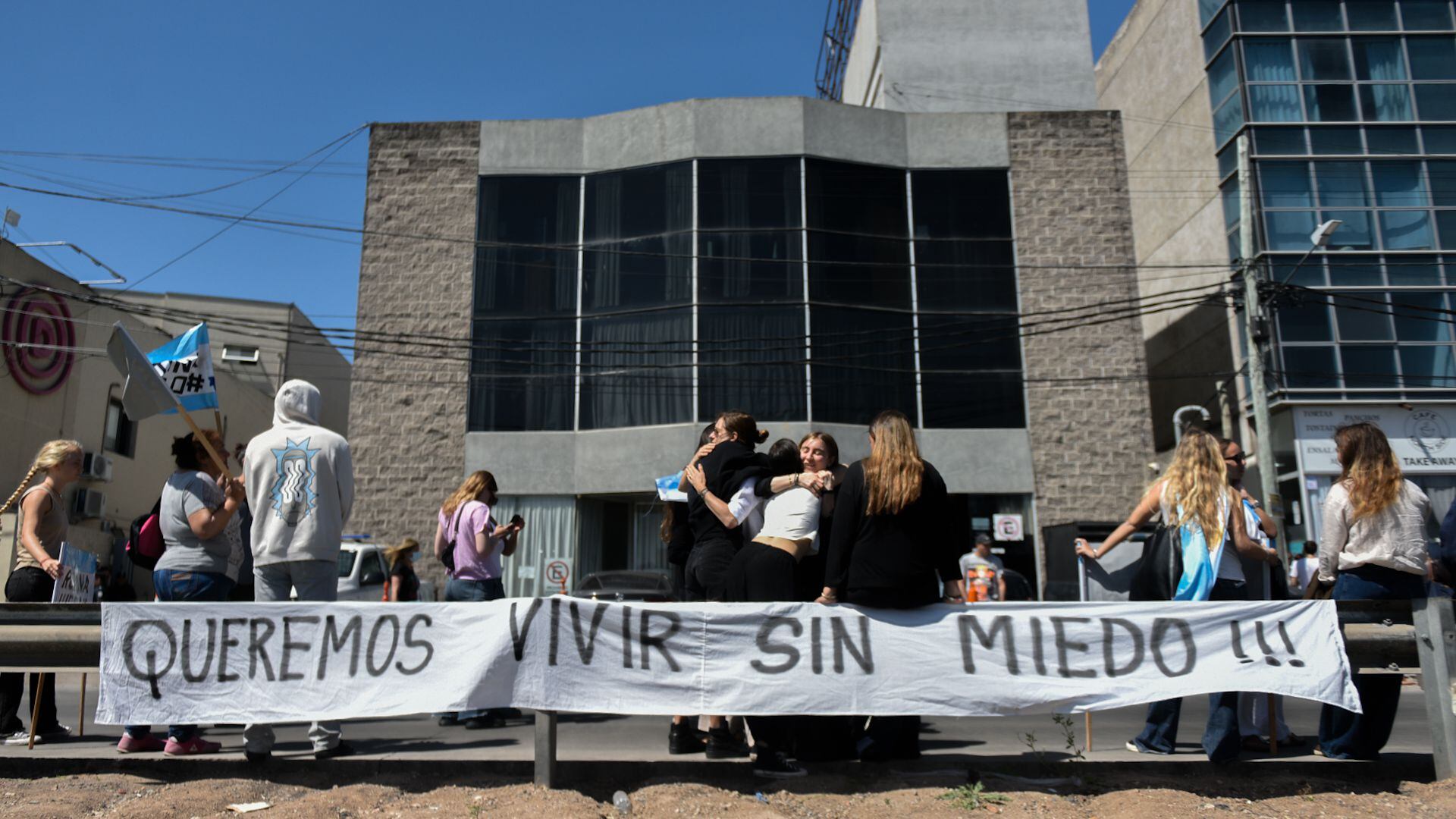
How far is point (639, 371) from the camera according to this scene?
2236 centimetres

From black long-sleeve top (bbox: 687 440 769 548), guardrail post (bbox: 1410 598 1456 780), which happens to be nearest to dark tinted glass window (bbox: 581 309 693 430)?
black long-sleeve top (bbox: 687 440 769 548)

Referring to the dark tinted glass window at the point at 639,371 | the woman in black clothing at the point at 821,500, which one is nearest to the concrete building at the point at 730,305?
the dark tinted glass window at the point at 639,371

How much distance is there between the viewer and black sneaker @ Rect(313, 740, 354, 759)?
502 centimetres

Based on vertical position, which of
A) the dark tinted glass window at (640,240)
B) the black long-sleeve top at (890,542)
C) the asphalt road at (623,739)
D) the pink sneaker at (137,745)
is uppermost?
the dark tinted glass window at (640,240)

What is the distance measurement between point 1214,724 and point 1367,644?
0.81 meters

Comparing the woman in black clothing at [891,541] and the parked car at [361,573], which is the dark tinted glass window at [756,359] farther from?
the woman in black clothing at [891,541]

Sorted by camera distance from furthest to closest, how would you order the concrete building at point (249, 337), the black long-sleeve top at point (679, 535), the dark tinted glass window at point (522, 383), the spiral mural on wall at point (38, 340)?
the concrete building at point (249, 337) → the dark tinted glass window at point (522, 383) → the spiral mural on wall at point (38, 340) → the black long-sleeve top at point (679, 535)

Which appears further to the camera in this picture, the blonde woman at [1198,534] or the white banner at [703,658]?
the blonde woman at [1198,534]

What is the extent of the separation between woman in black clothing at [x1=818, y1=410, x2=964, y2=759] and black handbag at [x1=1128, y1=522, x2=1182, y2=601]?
1.32m

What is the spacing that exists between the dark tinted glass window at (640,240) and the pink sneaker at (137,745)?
17777mm

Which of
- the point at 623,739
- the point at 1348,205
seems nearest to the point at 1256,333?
the point at 1348,205

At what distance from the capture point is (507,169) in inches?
934

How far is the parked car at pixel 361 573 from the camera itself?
13.9 meters

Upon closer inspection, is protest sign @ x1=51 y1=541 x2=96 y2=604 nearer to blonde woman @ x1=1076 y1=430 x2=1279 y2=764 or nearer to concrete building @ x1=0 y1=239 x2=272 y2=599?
blonde woman @ x1=1076 y1=430 x2=1279 y2=764
